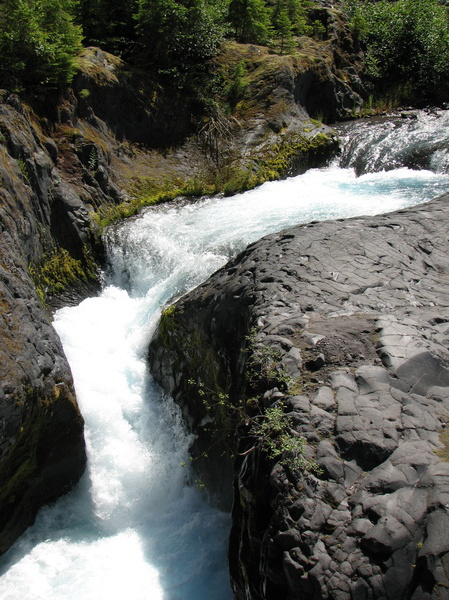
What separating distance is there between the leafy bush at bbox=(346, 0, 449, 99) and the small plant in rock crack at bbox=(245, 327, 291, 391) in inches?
568

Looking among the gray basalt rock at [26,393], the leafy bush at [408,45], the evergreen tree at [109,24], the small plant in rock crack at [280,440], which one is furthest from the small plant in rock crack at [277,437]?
the leafy bush at [408,45]

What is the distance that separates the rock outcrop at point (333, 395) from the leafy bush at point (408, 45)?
11859 mm

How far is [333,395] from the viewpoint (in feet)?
11.1

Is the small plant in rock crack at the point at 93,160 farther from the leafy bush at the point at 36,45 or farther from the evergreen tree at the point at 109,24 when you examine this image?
the evergreen tree at the point at 109,24

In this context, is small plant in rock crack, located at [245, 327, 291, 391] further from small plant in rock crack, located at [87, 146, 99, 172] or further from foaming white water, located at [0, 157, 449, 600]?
small plant in rock crack, located at [87, 146, 99, 172]

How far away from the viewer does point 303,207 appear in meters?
8.77

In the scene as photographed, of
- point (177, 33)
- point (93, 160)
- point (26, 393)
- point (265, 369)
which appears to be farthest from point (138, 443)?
point (177, 33)

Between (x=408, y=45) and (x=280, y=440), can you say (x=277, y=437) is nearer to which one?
(x=280, y=440)

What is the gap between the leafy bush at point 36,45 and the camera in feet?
26.4

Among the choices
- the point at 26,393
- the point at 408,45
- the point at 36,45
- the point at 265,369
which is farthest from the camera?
the point at 408,45

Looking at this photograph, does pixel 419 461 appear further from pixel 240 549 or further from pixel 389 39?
pixel 389 39

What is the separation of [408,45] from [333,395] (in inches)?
665

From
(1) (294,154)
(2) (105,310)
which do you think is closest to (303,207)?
(1) (294,154)

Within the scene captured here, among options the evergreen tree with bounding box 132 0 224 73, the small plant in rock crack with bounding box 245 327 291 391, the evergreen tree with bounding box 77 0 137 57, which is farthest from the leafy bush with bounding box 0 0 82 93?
the small plant in rock crack with bounding box 245 327 291 391
